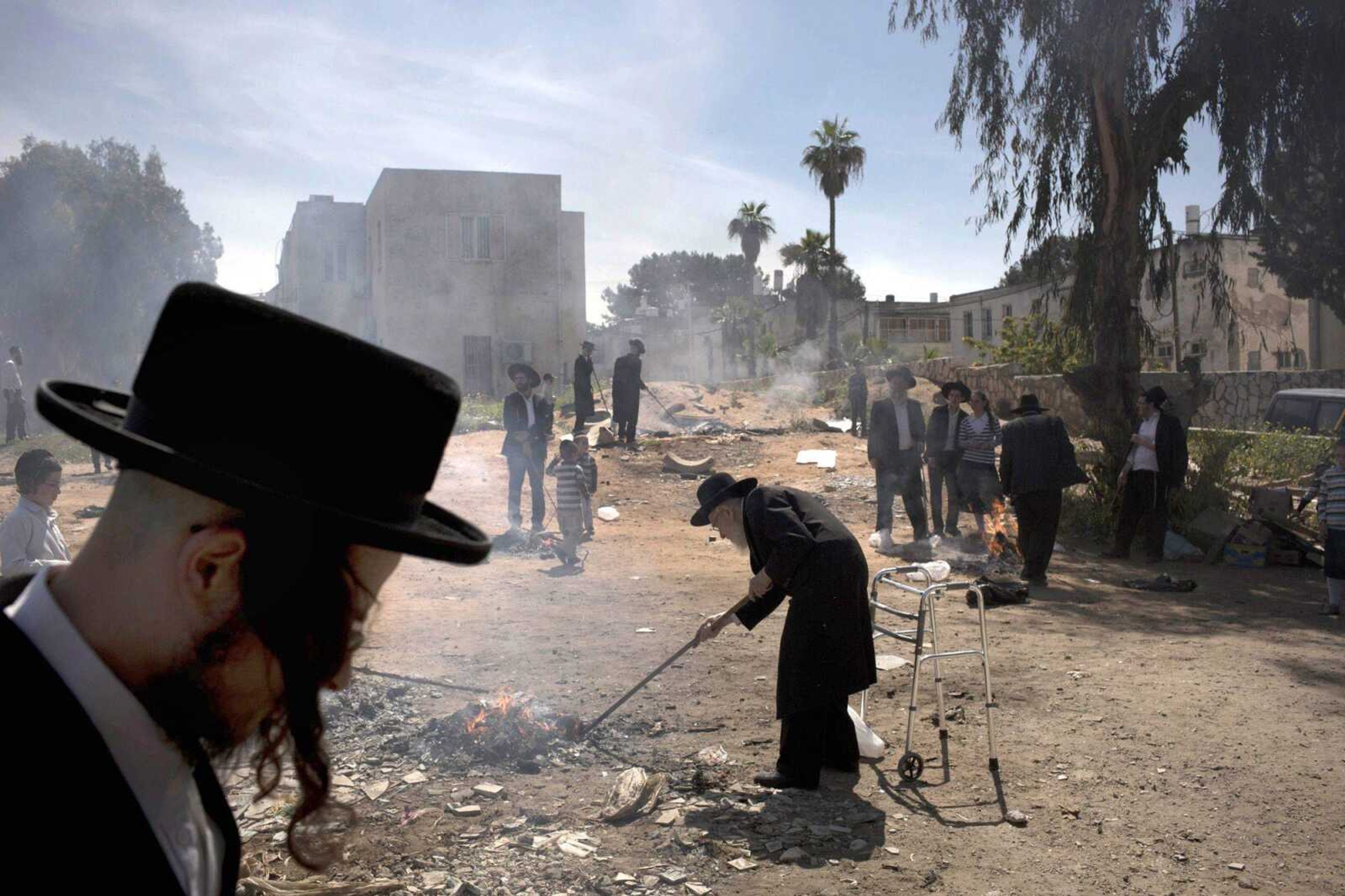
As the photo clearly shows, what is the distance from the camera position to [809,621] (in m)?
4.60

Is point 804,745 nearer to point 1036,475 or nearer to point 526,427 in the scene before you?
point 1036,475

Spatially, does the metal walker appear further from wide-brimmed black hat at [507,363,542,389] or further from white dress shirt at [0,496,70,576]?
wide-brimmed black hat at [507,363,542,389]

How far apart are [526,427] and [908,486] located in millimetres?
4259

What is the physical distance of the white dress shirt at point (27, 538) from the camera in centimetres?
505

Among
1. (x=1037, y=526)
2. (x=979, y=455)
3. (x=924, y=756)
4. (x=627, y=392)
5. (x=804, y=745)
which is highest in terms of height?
(x=627, y=392)

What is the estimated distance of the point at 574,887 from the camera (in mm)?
3727

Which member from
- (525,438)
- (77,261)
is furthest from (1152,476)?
(77,261)

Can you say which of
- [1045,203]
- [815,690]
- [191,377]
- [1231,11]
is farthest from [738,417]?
[191,377]

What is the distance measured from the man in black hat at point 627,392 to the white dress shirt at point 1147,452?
7.88 metres

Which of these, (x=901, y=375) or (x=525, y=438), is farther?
(x=525, y=438)

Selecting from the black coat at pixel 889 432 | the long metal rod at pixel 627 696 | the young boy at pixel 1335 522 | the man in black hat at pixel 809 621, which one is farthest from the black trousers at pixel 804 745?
the black coat at pixel 889 432

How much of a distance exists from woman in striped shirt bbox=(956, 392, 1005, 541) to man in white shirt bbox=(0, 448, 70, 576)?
8301 mm

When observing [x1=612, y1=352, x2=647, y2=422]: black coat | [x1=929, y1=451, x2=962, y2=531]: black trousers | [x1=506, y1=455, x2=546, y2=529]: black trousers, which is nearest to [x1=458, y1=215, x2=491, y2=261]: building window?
[x1=612, y1=352, x2=647, y2=422]: black coat

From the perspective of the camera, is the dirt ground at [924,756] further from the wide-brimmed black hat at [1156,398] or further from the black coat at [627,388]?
the black coat at [627,388]
